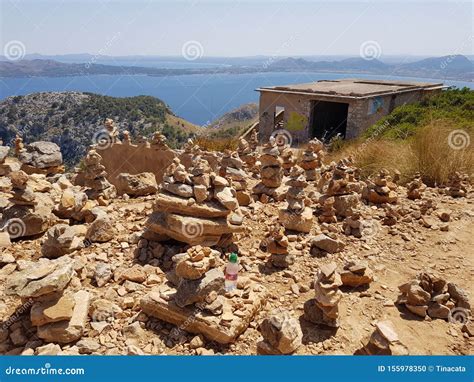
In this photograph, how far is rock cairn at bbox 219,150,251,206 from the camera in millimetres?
7887

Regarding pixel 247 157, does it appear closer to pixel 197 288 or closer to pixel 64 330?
pixel 197 288

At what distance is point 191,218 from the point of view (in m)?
5.84

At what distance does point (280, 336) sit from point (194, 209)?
2473mm

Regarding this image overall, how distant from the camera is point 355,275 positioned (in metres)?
5.48

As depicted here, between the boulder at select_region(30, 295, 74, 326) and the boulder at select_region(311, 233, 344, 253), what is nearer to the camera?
the boulder at select_region(30, 295, 74, 326)

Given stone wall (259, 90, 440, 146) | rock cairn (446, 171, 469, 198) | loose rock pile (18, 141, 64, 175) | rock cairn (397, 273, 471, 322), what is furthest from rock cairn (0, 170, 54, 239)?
stone wall (259, 90, 440, 146)

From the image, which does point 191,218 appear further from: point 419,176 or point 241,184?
point 419,176

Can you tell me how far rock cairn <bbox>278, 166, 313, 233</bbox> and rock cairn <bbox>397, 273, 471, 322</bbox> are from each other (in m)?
2.02

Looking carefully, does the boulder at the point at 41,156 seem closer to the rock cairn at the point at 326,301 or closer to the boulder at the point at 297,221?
the boulder at the point at 297,221

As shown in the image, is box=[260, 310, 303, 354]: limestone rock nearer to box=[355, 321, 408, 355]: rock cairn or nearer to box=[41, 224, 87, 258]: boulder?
box=[355, 321, 408, 355]: rock cairn

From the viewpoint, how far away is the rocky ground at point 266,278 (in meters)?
4.42

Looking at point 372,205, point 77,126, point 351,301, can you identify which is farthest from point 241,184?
point 77,126

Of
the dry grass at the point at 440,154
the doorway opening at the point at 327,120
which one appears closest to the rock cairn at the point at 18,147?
the dry grass at the point at 440,154

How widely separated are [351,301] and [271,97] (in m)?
19.2
